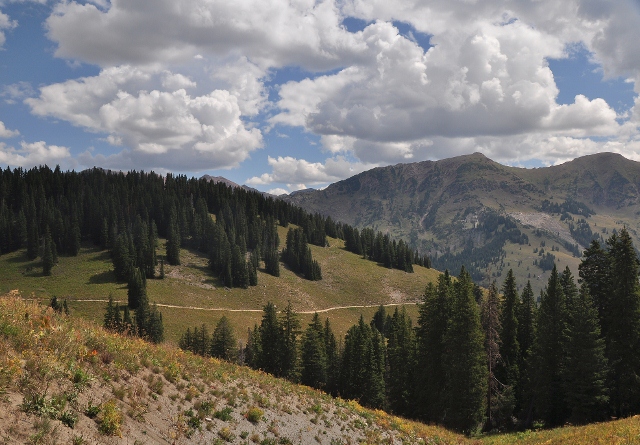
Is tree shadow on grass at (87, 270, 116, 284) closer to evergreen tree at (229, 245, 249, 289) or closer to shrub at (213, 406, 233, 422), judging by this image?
evergreen tree at (229, 245, 249, 289)

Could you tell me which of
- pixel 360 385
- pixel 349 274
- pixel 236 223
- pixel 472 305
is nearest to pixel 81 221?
pixel 236 223

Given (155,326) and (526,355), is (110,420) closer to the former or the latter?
(526,355)

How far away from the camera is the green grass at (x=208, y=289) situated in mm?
95938

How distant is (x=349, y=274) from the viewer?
157 meters

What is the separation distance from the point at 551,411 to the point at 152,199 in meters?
157

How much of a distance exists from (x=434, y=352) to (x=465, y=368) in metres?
4.84

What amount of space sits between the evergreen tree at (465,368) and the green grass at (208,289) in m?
60.9

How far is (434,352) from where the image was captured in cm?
3888

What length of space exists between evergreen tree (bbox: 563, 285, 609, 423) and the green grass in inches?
2672

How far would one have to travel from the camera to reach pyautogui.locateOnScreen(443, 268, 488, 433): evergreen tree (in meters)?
34.0

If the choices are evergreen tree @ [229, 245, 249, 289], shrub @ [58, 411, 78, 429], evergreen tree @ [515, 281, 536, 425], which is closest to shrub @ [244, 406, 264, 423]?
shrub @ [58, 411, 78, 429]

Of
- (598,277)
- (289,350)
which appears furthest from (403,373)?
(598,277)

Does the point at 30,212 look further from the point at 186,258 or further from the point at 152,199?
the point at 186,258

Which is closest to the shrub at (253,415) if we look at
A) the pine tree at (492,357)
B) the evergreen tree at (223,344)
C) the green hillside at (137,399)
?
the green hillside at (137,399)
